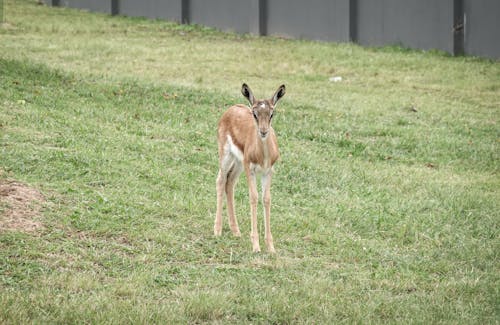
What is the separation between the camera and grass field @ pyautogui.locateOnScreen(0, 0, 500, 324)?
A: 21.4ft

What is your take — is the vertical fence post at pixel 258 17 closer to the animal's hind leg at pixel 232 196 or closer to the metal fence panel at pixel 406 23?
the metal fence panel at pixel 406 23

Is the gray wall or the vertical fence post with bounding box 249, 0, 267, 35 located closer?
the gray wall

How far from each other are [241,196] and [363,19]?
41.4ft

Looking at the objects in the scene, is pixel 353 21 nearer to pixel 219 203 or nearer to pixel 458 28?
pixel 458 28

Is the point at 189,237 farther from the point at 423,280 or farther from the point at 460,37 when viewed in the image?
the point at 460,37

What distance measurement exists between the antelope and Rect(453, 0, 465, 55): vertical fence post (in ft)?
38.9

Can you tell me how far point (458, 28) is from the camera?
19234 millimetres

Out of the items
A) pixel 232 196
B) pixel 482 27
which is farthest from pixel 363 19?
pixel 232 196

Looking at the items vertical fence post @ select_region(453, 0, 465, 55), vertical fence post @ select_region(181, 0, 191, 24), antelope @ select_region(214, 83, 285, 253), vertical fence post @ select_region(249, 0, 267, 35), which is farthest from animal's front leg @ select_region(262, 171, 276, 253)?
vertical fence post @ select_region(181, 0, 191, 24)

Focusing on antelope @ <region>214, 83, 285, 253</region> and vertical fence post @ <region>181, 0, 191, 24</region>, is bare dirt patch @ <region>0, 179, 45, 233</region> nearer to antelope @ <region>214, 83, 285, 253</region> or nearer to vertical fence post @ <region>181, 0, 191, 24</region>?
antelope @ <region>214, 83, 285, 253</region>

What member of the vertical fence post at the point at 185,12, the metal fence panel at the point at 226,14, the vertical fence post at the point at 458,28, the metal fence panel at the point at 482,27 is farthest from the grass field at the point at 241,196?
the vertical fence post at the point at 185,12

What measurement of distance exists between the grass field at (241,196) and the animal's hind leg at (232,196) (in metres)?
0.11

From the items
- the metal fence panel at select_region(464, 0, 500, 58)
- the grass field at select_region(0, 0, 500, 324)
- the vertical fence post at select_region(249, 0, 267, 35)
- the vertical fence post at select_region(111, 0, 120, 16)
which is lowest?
the grass field at select_region(0, 0, 500, 324)

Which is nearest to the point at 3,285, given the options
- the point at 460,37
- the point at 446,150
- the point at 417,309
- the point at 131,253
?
the point at 131,253
